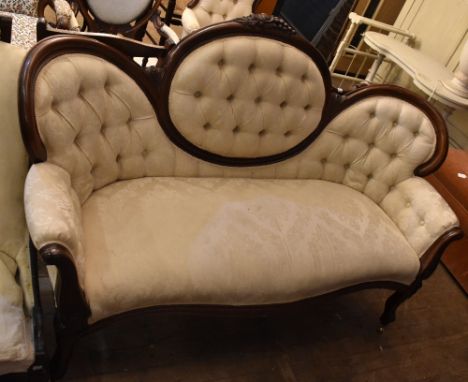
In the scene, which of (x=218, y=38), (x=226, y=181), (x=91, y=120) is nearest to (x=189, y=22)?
(x=218, y=38)

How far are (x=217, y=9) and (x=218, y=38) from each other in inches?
61.4

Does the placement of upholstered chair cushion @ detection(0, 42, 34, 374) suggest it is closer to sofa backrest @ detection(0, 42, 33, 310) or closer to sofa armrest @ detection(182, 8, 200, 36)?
sofa backrest @ detection(0, 42, 33, 310)

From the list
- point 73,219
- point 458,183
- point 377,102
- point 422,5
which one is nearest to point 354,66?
point 422,5

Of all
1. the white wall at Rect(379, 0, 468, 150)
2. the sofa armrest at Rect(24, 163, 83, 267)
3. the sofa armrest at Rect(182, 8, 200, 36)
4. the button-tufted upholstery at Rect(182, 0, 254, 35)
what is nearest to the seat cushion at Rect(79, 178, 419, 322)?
the sofa armrest at Rect(24, 163, 83, 267)

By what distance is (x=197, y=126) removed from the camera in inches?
59.6

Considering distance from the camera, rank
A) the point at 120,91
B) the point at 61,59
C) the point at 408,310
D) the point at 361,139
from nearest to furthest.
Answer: the point at 61,59, the point at 120,91, the point at 361,139, the point at 408,310

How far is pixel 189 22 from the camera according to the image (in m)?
2.61

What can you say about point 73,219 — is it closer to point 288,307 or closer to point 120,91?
point 120,91

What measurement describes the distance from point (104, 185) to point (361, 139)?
1.06 meters

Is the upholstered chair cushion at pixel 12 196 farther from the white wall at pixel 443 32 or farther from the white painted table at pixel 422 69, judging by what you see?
the white wall at pixel 443 32

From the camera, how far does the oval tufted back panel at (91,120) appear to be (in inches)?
46.8

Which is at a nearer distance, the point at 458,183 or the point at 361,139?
the point at 361,139

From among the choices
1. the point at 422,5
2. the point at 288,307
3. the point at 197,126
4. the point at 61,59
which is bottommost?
the point at 288,307

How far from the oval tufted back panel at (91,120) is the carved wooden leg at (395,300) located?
1.11 metres
